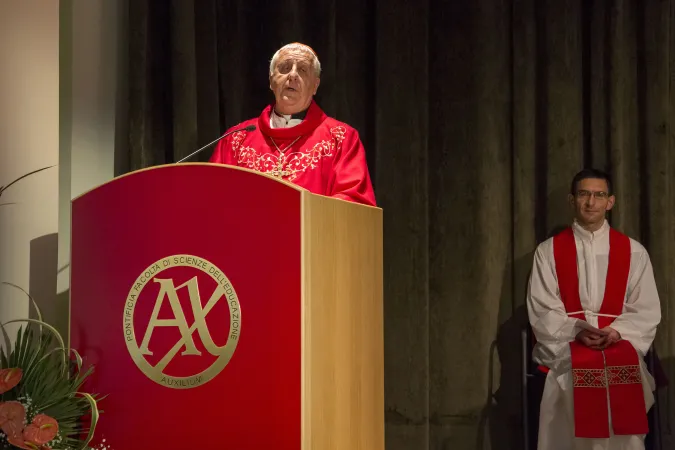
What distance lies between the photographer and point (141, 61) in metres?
3.54

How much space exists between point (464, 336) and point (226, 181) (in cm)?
209

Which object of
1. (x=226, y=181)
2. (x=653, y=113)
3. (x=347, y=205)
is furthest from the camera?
(x=653, y=113)

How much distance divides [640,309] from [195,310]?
216cm

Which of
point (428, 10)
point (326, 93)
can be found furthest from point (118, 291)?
point (428, 10)

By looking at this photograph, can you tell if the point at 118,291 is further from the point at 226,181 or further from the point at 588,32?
the point at 588,32

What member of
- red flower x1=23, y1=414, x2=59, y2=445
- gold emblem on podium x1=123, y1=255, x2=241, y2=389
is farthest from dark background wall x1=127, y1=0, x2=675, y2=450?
red flower x1=23, y1=414, x2=59, y2=445

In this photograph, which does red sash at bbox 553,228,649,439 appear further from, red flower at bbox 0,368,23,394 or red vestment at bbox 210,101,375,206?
red flower at bbox 0,368,23,394

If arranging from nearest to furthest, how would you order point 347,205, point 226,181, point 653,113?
point 226,181 < point 347,205 < point 653,113

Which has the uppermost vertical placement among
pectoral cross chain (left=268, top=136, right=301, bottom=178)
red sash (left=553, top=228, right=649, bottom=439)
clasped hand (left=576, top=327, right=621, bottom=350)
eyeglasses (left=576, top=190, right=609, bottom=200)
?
pectoral cross chain (left=268, top=136, right=301, bottom=178)

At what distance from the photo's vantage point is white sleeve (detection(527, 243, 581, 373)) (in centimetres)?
328

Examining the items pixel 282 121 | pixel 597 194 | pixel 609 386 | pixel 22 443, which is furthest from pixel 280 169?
pixel 609 386

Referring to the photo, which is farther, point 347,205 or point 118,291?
point 347,205

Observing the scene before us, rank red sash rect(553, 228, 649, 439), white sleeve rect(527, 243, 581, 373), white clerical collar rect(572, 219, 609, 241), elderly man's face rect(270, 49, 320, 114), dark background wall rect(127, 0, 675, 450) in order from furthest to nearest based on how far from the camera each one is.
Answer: dark background wall rect(127, 0, 675, 450) < white clerical collar rect(572, 219, 609, 241) < white sleeve rect(527, 243, 581, 373) < red sash rect(553, 228, 649, 439) < elderly man's face rect(270, 49, 320, 114)

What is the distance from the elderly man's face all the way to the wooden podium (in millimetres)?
814
